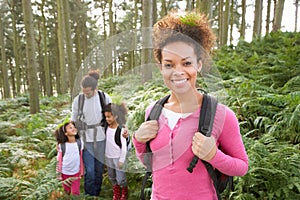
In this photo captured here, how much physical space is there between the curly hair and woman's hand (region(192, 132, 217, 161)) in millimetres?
339

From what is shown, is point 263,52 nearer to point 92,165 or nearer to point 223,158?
point 92,165

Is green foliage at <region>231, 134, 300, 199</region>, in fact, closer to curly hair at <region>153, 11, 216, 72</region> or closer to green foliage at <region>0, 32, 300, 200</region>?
green foliage at <region>0, 32, 300, 200</region>

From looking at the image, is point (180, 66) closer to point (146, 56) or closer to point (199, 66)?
point (199, 66)

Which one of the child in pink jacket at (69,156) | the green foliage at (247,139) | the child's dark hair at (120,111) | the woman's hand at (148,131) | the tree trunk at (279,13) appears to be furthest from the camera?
the tree trunk at (279,13)

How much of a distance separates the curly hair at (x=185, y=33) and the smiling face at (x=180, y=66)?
0.03m

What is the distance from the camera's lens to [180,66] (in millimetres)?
1145

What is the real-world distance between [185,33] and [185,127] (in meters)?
0.43

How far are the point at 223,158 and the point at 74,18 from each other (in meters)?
21.2

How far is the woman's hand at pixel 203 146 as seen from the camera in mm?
1174

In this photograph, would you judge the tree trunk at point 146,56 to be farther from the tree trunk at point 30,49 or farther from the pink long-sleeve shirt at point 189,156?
the tree trunk at point 30,49

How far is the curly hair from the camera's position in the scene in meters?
1.19

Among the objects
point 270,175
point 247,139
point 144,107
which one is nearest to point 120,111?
point 144,107

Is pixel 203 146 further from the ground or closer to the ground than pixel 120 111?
closer to the ground

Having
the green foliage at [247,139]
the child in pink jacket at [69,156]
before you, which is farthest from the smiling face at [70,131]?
the green foliage at [247,139]
